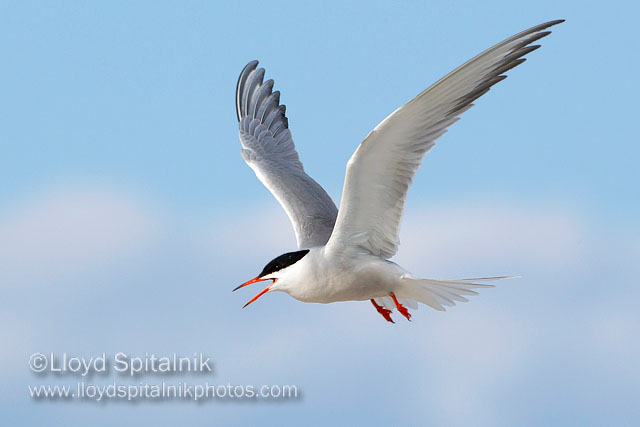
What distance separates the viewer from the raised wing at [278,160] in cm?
1023

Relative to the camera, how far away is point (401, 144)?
8.05 metres

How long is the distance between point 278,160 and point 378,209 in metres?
3.44

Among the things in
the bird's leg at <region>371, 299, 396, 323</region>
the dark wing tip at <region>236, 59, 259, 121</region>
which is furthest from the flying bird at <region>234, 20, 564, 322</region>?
the dark wing tip at <region>236, 59, 259, 121</region>

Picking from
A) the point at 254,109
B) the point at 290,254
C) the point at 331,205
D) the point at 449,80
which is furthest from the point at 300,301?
the point at 254,109

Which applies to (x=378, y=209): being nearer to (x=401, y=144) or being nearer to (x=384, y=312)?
(x=401, y=144)

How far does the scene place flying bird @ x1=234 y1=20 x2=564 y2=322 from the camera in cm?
770

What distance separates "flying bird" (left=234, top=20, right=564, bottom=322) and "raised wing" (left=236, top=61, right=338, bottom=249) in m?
0.02

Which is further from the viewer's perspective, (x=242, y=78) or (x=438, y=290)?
(x=242, y=78)

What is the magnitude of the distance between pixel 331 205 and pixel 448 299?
2197 millimetres

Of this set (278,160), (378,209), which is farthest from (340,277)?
(278,160)

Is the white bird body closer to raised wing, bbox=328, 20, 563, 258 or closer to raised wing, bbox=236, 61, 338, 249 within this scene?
raised wing, bbox=328, 20, 563, 258

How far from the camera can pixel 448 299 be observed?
359 inches

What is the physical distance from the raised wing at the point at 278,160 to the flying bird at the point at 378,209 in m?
0.02

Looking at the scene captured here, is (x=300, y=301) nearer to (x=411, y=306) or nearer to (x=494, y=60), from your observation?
(x=411, y=306)
